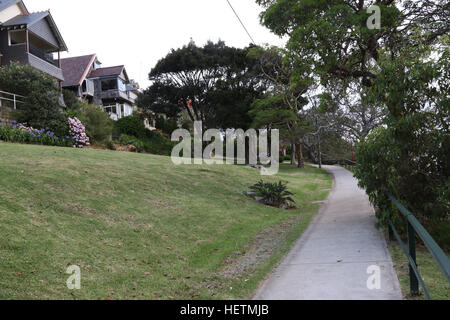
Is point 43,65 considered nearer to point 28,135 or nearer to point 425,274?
point 28,135

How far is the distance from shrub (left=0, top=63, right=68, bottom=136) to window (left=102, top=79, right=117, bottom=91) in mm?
22387

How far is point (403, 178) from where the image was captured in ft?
21.5

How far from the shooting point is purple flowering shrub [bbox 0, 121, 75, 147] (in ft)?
47.9

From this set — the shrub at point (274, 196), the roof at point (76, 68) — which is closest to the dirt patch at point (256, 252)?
the shrub at point (274, 196)

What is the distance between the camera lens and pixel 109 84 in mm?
42031

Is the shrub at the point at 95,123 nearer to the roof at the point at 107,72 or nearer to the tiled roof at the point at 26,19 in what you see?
the tiled roof at the point at 26,19

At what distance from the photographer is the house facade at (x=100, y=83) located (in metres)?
37.2

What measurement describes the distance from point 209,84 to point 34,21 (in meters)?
A: 15.0

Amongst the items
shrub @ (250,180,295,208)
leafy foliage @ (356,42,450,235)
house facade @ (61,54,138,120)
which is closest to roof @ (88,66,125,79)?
house facade @ (61,54,138,120)

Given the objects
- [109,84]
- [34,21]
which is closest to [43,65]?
[34,21]

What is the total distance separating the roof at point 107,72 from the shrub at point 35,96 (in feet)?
72.0
